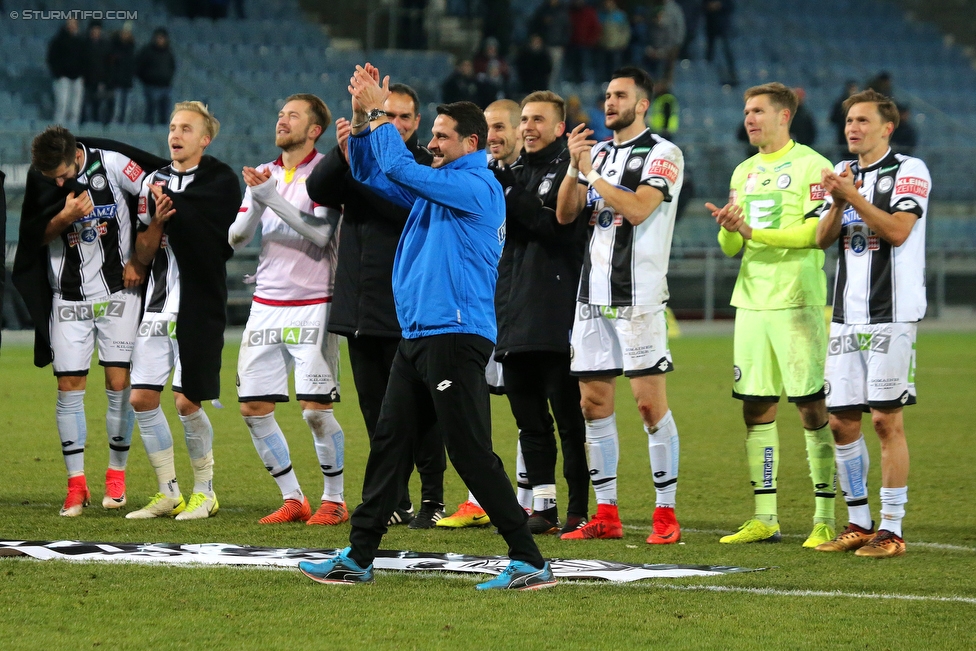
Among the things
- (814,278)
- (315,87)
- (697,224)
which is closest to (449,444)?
(814,278)

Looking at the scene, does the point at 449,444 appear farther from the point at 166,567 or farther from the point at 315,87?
the point at 315,87

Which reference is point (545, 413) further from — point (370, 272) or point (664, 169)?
point (664, 169)

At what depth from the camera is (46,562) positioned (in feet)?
18.3

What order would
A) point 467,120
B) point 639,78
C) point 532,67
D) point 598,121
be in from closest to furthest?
point 467,120, point 639,78, point 598,121, point 532,67

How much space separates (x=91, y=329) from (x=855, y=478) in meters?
3.97

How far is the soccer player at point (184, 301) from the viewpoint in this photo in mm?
6984

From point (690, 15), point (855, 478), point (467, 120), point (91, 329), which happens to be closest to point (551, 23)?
point (690, 15)

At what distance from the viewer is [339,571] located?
5277mm

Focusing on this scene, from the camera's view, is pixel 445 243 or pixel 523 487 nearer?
pixel 445 243

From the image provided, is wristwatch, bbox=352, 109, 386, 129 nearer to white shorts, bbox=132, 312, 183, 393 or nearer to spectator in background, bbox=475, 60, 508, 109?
white shorts, bbox=132, 312, 183, 393

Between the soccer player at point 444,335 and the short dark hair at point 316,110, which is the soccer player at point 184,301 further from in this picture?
the soccer player at point 444,335

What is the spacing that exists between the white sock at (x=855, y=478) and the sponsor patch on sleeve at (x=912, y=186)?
116 centimetres

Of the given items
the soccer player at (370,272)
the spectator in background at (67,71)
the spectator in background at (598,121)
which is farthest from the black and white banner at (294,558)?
the spectator in background at (598,121)

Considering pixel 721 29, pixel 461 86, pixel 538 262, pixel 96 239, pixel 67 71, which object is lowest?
pixel 538 262
